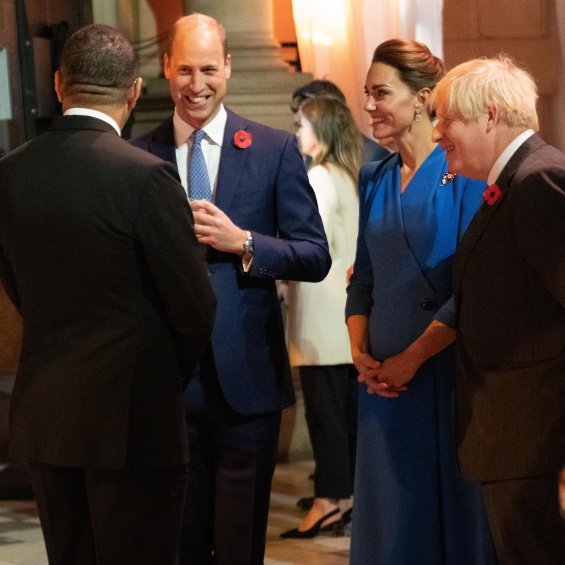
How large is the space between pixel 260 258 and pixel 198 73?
1.77ft

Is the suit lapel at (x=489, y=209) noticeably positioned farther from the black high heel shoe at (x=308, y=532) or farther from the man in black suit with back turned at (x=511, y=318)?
the black high heel shoe at (x=308, y=532)

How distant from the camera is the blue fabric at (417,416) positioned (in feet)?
11.2

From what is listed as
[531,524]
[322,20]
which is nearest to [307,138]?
[322,20]

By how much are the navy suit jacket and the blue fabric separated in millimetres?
219

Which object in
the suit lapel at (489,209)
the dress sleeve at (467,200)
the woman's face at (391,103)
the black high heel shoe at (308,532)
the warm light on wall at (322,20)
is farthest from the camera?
the warm light on wall at (322,20)

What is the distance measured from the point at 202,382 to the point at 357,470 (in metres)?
0.49

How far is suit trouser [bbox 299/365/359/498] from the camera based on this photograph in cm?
542

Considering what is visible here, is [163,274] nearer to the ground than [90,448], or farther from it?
farther from it

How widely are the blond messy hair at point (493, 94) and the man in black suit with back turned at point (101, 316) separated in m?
0.63

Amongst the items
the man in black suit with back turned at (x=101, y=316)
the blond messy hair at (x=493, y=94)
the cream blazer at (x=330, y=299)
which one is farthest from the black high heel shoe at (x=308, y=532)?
the blond messy hair at (x=493, y=94)

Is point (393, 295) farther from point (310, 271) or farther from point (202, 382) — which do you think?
point (202, 382)

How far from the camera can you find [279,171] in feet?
11.6

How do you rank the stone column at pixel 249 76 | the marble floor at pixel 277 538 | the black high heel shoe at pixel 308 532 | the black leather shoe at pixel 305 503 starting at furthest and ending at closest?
the stone column at pixel 249 76
the black leather shoe at pixel 305 503
the black high heel shoe at pixel 308 532
the marble floor at pixel 277 538

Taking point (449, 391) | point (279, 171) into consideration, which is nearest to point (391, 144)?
point (279, 171)
